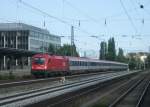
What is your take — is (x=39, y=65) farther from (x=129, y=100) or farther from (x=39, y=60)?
(x=129, y=100)

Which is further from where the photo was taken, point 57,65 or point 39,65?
point 57,65

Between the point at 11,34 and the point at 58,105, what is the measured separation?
357 feet

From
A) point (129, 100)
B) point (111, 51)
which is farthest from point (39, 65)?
point (111, 51)

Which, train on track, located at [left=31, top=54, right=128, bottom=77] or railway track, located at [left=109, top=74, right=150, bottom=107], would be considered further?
train on track, located at [left=31, top=54, right=128, bottom=77]

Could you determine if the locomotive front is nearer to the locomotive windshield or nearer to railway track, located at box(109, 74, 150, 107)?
the locomotive windshield

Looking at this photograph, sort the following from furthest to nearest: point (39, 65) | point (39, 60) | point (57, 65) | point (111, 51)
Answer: point (111, 51) → point (57, 65) → point (39, 60) → point (39, 65)

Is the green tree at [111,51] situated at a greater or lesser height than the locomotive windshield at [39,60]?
greater

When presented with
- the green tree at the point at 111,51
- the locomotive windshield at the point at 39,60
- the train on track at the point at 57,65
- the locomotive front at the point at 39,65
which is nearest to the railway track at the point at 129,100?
the locomotive front at the point at 39,65

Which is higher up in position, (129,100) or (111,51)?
(111,51)

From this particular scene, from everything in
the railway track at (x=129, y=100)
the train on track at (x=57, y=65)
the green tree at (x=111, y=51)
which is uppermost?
the green tree at (x=111, y=51)

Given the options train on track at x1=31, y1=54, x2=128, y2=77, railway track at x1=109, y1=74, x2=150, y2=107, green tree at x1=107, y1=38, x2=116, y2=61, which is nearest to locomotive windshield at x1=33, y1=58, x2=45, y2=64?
train on track at x1=31, y1=54, x2=128, y2=77

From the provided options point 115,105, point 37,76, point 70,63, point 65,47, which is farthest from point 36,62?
point 65,47

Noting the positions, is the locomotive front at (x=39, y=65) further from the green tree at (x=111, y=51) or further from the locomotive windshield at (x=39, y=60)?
the green tree at (x=111, y=51)

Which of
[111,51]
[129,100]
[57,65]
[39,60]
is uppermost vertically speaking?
[111,51]
